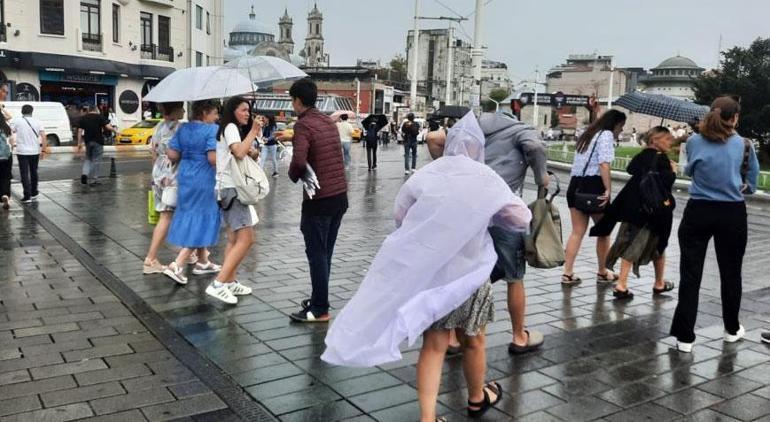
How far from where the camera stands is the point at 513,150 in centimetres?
499

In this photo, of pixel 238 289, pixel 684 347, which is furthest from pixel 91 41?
pixel 684 347

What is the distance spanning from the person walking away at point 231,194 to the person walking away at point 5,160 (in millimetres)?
6790

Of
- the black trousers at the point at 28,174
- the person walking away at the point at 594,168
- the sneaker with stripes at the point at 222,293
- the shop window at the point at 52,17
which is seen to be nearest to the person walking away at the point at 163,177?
the sneaker with stripes at the point at 222,293

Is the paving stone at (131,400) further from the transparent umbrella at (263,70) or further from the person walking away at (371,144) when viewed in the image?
the person walking away at (371,144)

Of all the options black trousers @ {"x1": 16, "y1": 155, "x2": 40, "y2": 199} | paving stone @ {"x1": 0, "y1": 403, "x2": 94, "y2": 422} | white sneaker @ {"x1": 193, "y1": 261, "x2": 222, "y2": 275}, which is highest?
black trousers @ {"x1": 16, "y1": 155, "x2": 40, "y2": 199}

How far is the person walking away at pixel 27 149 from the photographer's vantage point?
1226cm

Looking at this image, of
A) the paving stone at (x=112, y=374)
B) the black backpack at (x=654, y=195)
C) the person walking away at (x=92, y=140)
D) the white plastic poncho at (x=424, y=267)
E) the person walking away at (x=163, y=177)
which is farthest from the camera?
the person walking away at (x=92, y=140)

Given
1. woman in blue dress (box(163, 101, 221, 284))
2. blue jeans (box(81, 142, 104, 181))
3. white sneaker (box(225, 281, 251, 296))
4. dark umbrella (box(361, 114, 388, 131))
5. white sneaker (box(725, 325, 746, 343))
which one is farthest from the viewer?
dark umbrella (box(361, 114, 388, 131))

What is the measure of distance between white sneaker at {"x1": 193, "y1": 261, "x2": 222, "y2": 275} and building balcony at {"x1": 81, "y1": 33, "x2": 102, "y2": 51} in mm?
31504

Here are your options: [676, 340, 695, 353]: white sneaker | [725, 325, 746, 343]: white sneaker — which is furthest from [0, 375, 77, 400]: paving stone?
[725, 325, 746, 343]: white sneaker

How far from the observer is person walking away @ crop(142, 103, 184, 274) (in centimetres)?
698

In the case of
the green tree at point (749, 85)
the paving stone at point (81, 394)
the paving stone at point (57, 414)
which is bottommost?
the paving stone at point (57, 414)

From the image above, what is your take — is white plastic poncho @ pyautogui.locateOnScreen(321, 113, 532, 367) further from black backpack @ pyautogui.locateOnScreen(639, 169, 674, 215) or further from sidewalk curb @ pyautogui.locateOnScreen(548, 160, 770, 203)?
sidewalk curb @ pyautogui.locateOnScreen(548, 160, 770, 203)

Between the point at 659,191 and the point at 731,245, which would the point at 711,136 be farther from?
the point at 659,191
